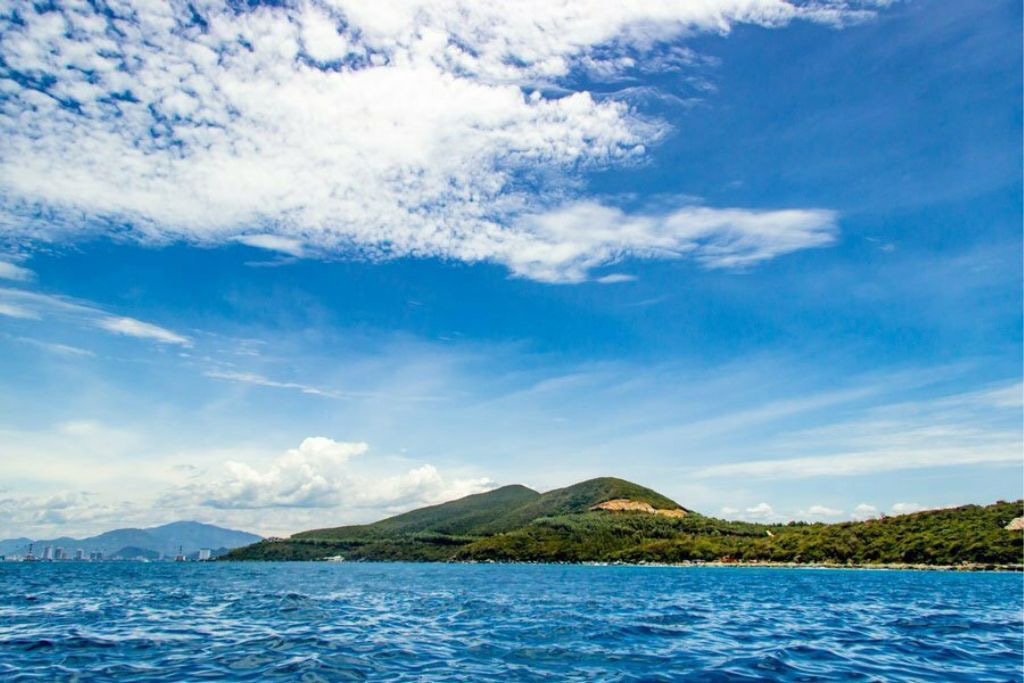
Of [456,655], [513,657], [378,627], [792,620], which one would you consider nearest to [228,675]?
[456,655]

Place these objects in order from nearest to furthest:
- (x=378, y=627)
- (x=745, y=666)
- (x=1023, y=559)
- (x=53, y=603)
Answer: (x=745, y=666) → (x=378, y=627) → (x=53, y=603) → (x=1023, y=559)

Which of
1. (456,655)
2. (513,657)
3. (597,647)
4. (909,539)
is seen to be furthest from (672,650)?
(909,539)

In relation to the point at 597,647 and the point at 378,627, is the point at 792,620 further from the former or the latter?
the point at 378,627

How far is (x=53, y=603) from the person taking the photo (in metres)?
48.7

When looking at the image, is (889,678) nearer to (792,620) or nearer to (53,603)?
(792,620)

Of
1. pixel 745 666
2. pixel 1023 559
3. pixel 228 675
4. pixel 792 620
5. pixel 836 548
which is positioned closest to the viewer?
pixel 228 675

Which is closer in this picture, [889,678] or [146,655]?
[889,678]

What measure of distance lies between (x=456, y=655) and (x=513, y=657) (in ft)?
7.58

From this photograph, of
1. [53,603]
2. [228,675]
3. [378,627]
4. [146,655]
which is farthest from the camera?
[53,603]

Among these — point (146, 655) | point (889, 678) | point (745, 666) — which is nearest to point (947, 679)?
point (889, 678)

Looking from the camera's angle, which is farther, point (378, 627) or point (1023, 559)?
point (1023, 559)

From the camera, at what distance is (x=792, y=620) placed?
3881 cm

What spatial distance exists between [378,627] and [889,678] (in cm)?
2453

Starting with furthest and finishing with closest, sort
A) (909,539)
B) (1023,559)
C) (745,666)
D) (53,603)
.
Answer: (909,539), (1023,559), (53,603), (745,666)
